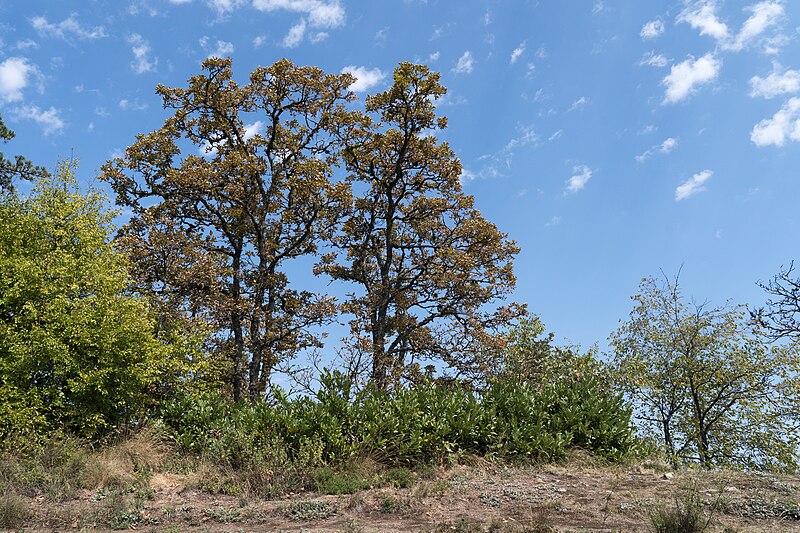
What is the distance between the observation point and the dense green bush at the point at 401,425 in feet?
33.8

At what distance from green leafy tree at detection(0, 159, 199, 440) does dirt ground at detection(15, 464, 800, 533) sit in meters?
2.83

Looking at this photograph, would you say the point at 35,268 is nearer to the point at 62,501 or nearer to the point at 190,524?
the point at 62,501

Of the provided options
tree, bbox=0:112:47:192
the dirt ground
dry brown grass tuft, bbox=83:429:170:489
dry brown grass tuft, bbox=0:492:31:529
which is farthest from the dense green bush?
tree, bbox=0:112:47:192

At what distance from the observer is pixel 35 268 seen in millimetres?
12492

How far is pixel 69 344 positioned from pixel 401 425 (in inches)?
275

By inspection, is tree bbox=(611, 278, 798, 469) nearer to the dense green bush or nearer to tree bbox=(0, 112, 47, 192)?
the dense green bush

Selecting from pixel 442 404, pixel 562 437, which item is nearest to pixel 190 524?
pixel 442 404

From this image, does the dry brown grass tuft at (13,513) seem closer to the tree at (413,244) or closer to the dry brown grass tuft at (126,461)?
the dry brown grass tuft at (126,461)

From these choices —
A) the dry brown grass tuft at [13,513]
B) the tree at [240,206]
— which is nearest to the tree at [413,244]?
the tree at [240,206]

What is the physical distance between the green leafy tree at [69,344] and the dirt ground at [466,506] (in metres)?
2.83

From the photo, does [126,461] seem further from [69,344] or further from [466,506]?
[466,506]

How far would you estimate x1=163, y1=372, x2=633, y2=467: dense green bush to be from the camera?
10.3 metres

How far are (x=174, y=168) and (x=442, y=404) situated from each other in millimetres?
14028

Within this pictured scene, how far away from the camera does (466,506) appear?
8211 millimetres
